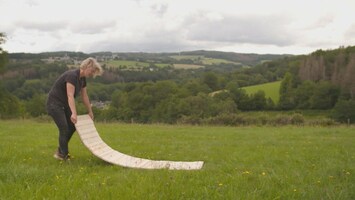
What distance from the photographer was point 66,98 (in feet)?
27.3

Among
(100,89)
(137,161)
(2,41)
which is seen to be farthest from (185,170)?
(100,89)

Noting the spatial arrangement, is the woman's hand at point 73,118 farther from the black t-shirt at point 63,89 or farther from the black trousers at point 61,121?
the black t-shirt at point 63,89

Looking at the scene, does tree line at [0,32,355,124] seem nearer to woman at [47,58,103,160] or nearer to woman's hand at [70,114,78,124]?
woman at [47,58,103,160]

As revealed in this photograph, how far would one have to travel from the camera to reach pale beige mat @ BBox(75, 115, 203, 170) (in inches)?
297

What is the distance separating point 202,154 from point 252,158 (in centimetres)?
137

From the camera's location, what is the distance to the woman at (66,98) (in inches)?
318

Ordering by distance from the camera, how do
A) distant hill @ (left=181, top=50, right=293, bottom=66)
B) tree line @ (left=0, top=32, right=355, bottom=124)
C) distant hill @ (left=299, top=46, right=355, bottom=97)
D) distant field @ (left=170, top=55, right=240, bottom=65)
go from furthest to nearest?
1. distant hill @ (left=181, top=50, right=293, bottom=66)
2. distant field @ (left=170, top=55, right=240, bottom=65)
3. distant hill @ (left=299, top=46, right=355, bottom=97)
4. tree line @ (left=0, top=32, right=355, bottom=124)

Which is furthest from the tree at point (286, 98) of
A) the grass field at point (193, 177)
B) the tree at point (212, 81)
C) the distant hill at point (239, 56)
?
the distant hill at point (239, 56)

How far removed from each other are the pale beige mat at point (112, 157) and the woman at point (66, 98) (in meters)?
0.28

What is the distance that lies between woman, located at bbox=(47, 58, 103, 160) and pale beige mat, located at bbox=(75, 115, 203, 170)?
28 cm

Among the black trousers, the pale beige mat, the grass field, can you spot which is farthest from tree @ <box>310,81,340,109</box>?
the black trousers

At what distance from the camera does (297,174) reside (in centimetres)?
678

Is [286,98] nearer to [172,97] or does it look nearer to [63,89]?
[172,97]

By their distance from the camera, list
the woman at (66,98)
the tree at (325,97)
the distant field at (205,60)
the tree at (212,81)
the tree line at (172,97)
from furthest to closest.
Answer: the distant field at (205,60)
the tree at (212,81)
the tree at (325,97)
the tree line at (172,97)
the woman at (66,98)
